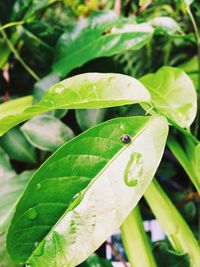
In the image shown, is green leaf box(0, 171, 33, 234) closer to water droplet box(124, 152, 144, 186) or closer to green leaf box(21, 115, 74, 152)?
green leaf box(21, 115, 74, 152)

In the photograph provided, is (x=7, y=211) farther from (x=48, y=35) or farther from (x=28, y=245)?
(x=48, y=35)

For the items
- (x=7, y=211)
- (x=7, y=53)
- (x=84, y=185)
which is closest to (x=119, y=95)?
(x=84, y=185)

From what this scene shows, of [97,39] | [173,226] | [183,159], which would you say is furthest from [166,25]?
[173,226]

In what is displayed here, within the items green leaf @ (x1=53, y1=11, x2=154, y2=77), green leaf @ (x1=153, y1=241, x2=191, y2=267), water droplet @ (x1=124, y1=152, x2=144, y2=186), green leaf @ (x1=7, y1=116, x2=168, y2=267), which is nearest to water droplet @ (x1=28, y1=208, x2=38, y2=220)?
green leaf @ (x1=7, y1=116, x2=168, y2=267)

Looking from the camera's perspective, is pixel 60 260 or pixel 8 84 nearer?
pixel 60 260

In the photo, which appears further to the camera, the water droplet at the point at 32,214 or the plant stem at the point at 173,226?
the plant stem at the point at 173,226

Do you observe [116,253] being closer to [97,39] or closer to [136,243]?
[136,243]

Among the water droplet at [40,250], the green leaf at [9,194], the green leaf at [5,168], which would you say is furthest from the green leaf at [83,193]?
the green leaf at [5,168]

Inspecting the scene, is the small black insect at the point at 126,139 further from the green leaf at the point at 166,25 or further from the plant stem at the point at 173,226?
the green leaf at the point at 166,25
